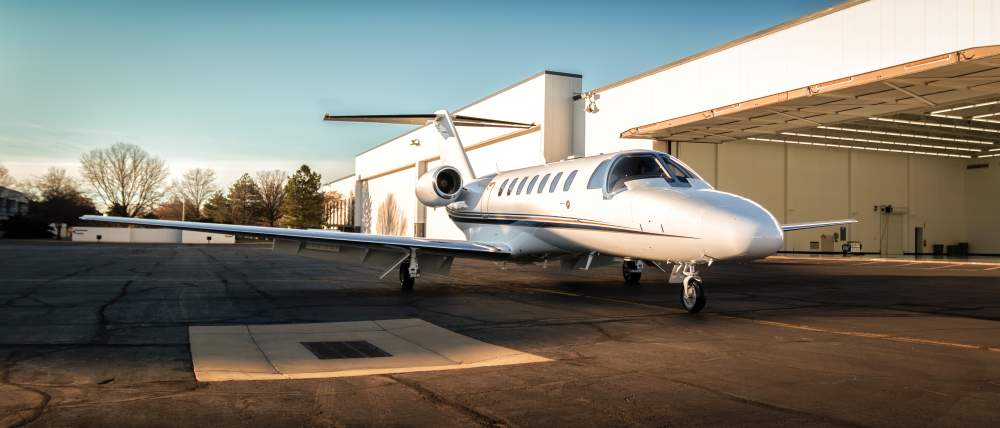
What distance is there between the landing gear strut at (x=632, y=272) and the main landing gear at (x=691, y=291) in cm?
536

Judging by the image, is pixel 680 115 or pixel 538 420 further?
pixel 680 115

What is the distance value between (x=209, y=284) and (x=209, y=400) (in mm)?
10672

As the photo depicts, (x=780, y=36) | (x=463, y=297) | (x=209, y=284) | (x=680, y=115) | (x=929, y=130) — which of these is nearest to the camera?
(x=463, y=297)

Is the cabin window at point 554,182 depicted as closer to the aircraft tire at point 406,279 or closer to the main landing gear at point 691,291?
the aircraft tire at point 406,279

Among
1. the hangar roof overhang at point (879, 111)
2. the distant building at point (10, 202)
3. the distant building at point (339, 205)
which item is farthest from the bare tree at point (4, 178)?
the hangar roof overhang at point (879, 111)

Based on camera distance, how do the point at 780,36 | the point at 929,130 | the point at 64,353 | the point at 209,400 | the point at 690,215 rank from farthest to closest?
1. the point at 929,130
2. the point at 780,36
3. the point at 690,215
4. the point at 64,353
5. the point at 209,400

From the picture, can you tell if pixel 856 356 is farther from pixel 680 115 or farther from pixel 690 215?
pixel 680 115

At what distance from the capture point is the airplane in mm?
9203

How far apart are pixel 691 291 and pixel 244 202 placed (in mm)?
93894

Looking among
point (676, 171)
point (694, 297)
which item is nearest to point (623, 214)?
point (676, 171)

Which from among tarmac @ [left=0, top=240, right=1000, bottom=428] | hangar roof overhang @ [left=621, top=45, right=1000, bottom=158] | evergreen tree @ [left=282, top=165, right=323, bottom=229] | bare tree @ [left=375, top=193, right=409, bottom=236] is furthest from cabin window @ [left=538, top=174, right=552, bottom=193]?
evergreen tree @ [left=282, top=165, right=323, bottom=229]

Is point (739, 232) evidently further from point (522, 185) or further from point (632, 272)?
point (632, 272)

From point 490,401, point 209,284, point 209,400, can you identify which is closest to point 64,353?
point 209,400

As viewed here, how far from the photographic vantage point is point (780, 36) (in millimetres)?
22719
